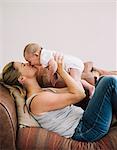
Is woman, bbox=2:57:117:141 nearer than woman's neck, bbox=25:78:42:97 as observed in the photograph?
Yes

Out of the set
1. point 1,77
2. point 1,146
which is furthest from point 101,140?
point 1,77

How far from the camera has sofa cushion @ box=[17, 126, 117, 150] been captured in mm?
1658

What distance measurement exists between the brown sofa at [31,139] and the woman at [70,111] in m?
0.06

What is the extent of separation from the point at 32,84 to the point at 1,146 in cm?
47

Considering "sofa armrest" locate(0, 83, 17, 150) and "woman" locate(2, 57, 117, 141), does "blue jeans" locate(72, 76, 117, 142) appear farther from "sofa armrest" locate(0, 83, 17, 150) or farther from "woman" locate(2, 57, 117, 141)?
"sofa armrest" locate(0, 83, 17, 150)

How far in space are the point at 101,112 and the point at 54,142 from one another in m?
0.34

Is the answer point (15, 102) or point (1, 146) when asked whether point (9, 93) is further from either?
point (1, 146)

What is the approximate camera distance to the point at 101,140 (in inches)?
67.4

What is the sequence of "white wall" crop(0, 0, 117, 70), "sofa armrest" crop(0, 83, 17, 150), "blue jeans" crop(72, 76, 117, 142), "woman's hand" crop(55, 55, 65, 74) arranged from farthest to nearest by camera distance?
"white wall" crop(0, 0, 117, 70) → "woman's hand" crop(55, 55, 65, 74) → "blue jeans" crop(72, 76, 117, 142) → "sofa armrest" crop(0, 83, 17, 150)

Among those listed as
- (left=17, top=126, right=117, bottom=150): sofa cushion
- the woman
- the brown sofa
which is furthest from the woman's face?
(left=17, top=126, right=117, bottom=150): sofa cushion

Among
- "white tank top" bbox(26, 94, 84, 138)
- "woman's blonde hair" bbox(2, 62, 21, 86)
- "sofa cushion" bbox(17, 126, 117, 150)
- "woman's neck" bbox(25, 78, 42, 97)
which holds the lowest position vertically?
"sofa cushion" bbox(17, 126, 117, 150)

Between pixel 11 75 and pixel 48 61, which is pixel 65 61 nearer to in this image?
pixel 48 61

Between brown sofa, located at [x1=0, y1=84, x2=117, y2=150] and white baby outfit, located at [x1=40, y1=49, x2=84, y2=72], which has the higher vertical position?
white baby outfit, located at [x1=40, y1=49, x2=84, y2=72]

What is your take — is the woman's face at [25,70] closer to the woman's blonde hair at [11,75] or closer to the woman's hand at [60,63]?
the woman's blonde hair at [11,75]
